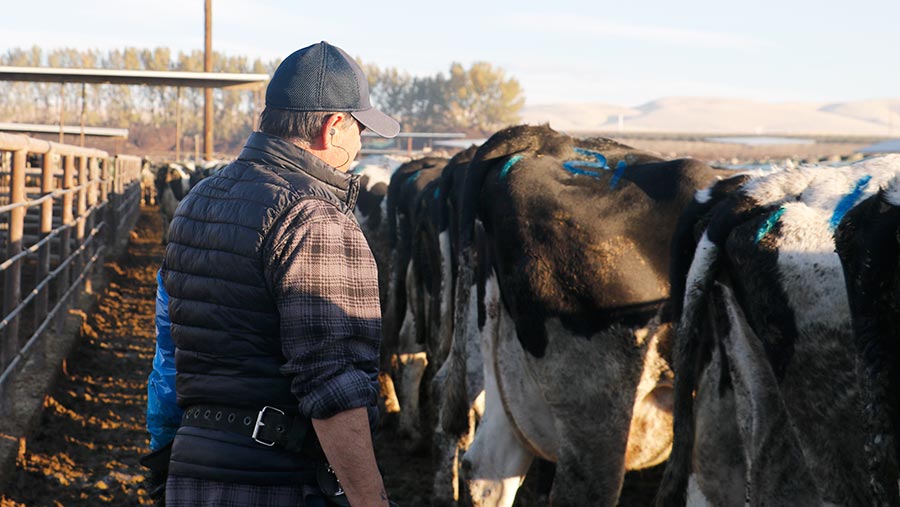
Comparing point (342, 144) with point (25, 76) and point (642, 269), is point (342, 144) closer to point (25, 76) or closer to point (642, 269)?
point (642, 269)

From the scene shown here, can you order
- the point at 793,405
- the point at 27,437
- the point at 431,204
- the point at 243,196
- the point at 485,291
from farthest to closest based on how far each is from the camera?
1. the point at 431,204
2. the point at 27,437
3. the point at 485,291
4. the point at 793,405
5. the point at 243,196

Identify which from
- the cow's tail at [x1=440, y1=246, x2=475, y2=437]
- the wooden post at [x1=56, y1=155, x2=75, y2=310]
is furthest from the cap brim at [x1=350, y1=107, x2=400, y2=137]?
the wooden post at [x1=56, y1=155, x2=75, y2=310]

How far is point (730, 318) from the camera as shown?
10.5 ft

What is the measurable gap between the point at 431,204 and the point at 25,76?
310 inches

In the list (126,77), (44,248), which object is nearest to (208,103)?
(126,77)

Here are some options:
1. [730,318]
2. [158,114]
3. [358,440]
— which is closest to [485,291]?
[730,318]

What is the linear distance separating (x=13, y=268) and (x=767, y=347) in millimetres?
5351

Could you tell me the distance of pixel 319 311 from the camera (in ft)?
7.98

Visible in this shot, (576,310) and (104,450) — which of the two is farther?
(104,450)

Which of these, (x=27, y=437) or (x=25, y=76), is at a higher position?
(x=25, y=76)

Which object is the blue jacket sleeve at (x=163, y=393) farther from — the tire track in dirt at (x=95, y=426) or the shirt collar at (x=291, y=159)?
the tire track in dirt at (x=95, y=426)

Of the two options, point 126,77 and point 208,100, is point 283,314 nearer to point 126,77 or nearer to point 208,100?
point 126,77

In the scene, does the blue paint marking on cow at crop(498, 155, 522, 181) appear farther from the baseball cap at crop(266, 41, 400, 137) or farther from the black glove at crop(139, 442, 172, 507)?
the black glove at crop(139, 442, 172, 507)

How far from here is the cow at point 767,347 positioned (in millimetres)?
2729
